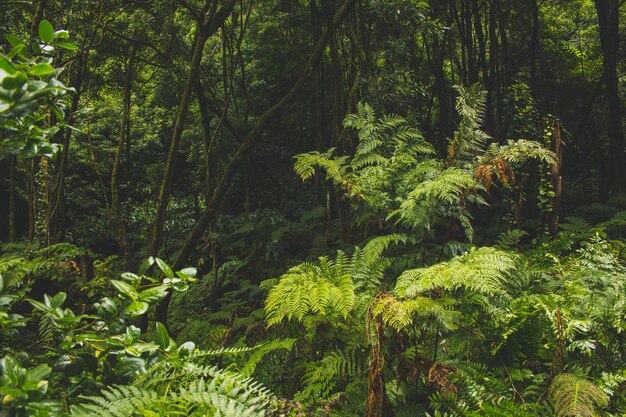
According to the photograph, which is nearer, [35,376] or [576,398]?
[35,376]

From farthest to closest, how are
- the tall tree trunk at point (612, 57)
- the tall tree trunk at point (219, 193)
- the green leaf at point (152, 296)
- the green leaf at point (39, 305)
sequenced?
the tall tree trunk at point (612, 57) < the tall tree trunk at point (219, 193) < the green leaf at point (152, 296) < the green leaf at point (39, 305)

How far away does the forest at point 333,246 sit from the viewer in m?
1.47

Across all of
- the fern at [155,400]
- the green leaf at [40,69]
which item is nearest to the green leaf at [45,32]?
the green leaf at [40,69]

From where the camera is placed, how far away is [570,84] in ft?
33.6

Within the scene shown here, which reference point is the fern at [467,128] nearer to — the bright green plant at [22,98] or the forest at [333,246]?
the forest at [333,246]

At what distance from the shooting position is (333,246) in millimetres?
6852

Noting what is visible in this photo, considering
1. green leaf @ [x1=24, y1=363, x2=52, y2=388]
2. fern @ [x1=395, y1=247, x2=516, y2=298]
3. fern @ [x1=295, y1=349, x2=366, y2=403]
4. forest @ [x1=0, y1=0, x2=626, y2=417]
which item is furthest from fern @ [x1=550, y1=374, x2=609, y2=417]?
green leaf @ [x1=24, y1=363, x2=52, y2=388]

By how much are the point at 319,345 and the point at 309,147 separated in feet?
26.9

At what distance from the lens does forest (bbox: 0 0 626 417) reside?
1473 millimetres

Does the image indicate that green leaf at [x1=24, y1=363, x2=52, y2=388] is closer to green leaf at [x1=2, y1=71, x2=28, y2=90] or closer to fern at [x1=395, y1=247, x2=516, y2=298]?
green leaf at [x1=2, y1=71, x2=28, y2=90]

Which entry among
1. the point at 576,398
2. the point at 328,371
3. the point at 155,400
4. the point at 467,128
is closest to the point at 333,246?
the point at 467,128

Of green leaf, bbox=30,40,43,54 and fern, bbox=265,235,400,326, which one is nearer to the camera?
green leaf, bbox=30,40,43,54

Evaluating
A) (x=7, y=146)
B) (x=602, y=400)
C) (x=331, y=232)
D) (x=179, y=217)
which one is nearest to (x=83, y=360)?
(x=7, y=146)

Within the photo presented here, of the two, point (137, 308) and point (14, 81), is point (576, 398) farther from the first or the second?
point (14, 81)
